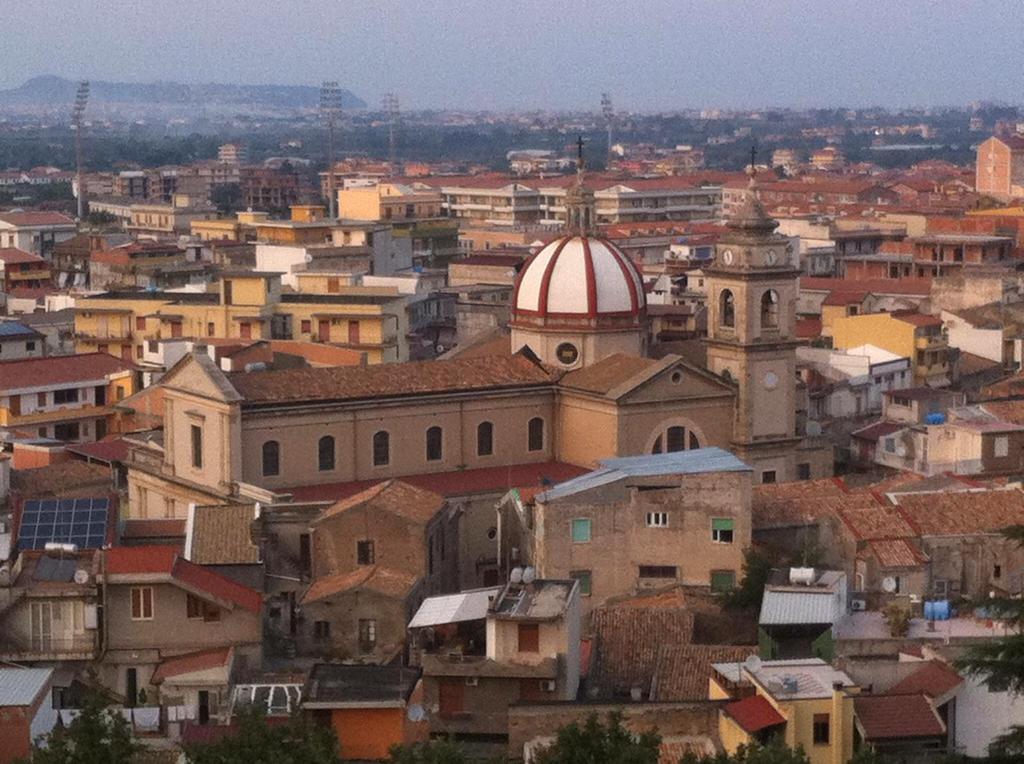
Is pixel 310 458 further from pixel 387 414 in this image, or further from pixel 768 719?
pixel 768 719

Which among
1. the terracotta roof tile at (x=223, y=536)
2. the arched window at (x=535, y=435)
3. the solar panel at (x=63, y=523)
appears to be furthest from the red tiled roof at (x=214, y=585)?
the arched window at (x=535, y=435)

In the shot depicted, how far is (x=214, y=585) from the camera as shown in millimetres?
29891

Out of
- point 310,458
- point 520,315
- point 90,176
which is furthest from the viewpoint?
point 90,176

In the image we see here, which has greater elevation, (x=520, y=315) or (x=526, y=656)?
(x=520, y=315)

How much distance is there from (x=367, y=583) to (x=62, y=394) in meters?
19.8

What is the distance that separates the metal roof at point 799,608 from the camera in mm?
28812

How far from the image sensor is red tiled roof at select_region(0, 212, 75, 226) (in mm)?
87213

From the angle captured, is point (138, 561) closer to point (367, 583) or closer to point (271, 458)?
point (367, 583)

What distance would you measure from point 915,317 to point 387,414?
22.7 meters

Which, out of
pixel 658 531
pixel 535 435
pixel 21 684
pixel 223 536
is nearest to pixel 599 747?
pixel 21 684

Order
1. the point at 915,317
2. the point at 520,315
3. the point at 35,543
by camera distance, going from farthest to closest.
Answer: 1. the point at 915,317
2. the point at 520,315
3. the point at 35,543

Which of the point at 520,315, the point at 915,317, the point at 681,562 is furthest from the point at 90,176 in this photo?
the point at 681,562

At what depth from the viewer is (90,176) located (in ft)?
503

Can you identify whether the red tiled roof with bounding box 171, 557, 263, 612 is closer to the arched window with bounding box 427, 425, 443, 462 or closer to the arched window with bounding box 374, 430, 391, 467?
the arched window with bounding box 374, 430, 391, 467
